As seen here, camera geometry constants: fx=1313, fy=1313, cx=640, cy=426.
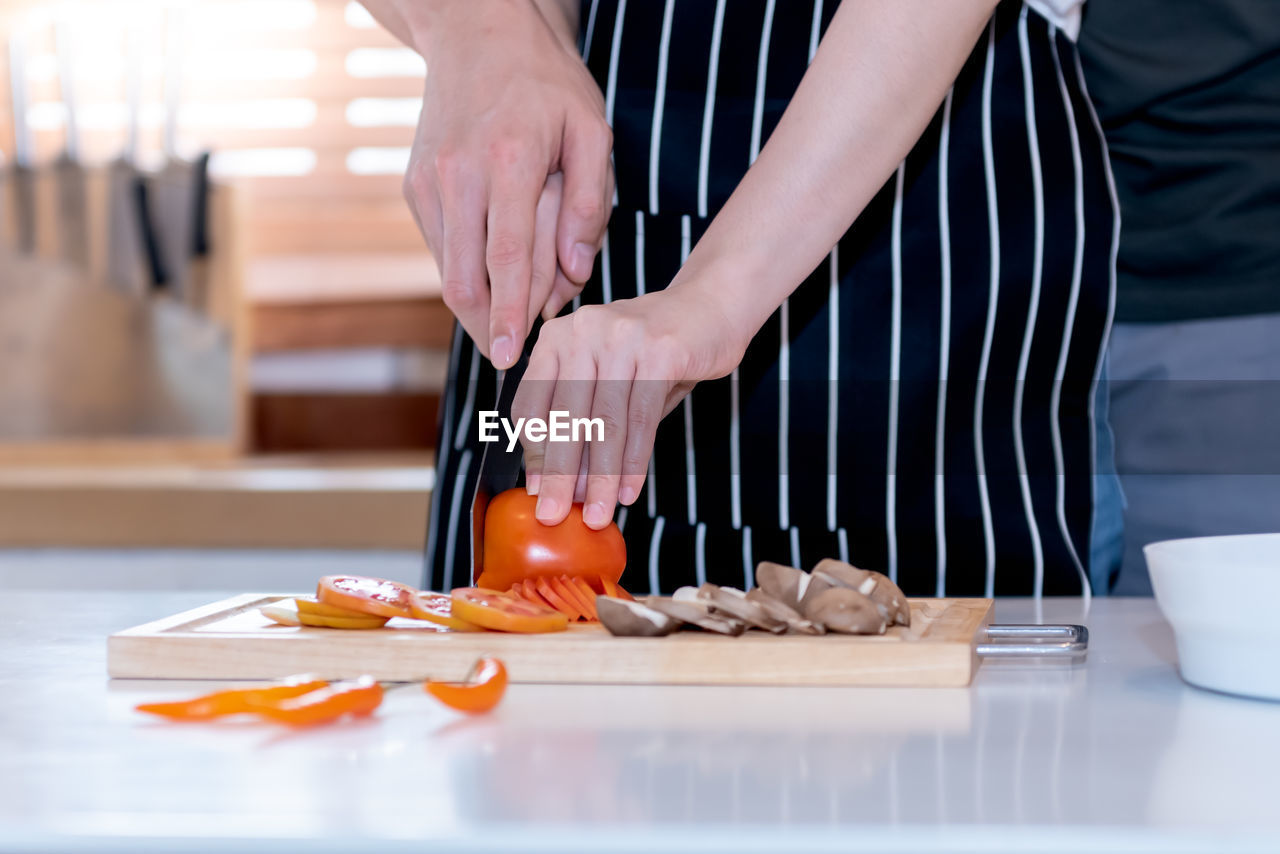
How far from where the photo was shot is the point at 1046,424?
1033mm

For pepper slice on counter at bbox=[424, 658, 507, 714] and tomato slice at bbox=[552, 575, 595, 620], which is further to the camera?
tomato slice at bbox=[552, 575, 595, 620]

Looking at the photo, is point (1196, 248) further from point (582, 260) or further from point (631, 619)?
point (631, 619)

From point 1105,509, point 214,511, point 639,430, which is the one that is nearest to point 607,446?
point 639,430

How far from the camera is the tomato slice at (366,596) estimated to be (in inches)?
26.1

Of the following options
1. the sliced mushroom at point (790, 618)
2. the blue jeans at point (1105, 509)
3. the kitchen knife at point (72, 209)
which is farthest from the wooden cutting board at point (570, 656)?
the kitchen knife at point (72, 209)

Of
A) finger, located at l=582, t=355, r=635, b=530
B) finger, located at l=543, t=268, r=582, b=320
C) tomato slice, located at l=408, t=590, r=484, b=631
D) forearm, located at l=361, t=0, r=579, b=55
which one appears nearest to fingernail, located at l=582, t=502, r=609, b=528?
finger, located at l=582, t=355, r=635, b=530

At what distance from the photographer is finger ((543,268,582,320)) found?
3.08 feet

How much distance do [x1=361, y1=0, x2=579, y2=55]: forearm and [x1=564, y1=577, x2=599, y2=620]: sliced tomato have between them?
0.45 m

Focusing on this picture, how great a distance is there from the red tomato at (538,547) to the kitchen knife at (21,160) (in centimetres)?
166

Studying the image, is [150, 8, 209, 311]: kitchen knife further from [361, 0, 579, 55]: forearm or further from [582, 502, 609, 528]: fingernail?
[582, 502, 609, 528]: fingernail

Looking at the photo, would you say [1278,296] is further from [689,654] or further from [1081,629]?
[689,654]

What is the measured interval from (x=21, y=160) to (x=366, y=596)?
1782 millimetres

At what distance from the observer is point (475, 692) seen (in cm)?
55

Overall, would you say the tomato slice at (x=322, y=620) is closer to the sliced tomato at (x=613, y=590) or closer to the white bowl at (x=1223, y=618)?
the sliced tomato at (x=613, y=590)
